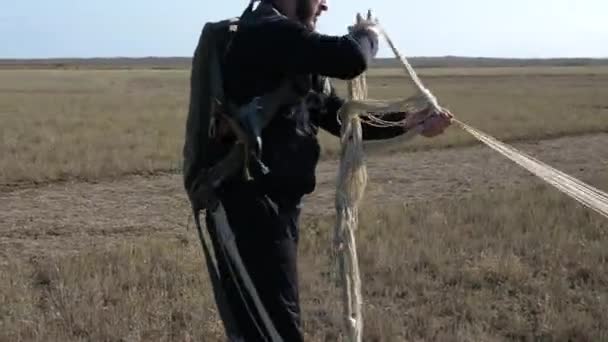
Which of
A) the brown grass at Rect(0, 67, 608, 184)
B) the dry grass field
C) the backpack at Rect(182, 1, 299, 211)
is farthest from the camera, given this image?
the brown grass at Rect(0, 67, 608, 184)

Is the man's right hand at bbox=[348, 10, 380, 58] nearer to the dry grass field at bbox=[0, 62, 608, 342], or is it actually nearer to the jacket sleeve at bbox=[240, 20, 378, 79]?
the jacket sleeve at bbox=[240, 20, 378, 79]

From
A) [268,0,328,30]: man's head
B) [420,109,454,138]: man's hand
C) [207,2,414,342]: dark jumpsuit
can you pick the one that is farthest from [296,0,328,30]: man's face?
[420,109,454,138]: man's hand

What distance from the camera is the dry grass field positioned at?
5238mm

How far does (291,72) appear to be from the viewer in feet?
9.04

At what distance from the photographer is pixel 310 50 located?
2609mm

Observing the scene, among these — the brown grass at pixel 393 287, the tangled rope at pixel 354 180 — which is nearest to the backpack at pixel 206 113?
the tangled rope at pixel 354 180

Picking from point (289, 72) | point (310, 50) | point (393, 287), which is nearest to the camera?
point (310, 50)

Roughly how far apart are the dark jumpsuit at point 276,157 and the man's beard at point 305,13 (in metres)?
0.10

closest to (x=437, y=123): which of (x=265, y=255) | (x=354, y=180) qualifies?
(x=354, y=180)

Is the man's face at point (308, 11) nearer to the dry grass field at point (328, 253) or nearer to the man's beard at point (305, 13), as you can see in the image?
the man's beard at point (305, 13)

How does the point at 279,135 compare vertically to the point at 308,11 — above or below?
below

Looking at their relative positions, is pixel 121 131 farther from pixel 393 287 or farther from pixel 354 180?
pixel 354 180

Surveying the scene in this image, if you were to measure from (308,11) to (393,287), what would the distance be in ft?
12.2

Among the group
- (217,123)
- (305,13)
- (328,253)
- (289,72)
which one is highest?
(305,13)
